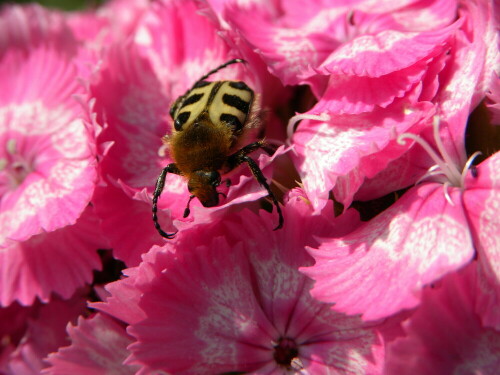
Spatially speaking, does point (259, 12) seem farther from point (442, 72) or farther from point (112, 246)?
point (112, 246)

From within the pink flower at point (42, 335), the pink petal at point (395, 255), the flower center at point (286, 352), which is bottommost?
the flower center at point (286, 352)

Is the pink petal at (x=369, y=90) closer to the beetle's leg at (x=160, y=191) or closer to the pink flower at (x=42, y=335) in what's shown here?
the beetle's leg at (x=160, y=191)

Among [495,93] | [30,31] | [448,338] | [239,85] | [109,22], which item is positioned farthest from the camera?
[109,22]

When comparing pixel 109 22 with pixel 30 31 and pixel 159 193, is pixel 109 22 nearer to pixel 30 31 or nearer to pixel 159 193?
pixel 30 31

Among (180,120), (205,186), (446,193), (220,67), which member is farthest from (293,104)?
(446,193)

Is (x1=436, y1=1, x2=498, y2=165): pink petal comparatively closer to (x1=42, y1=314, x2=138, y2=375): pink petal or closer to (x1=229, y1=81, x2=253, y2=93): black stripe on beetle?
(x1=229, y1=81, x2=253, y2=93): black stripe on beetle

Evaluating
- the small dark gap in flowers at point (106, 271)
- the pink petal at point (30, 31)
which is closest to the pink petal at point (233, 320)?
the small dark gap in flowers at point (106, 271)
